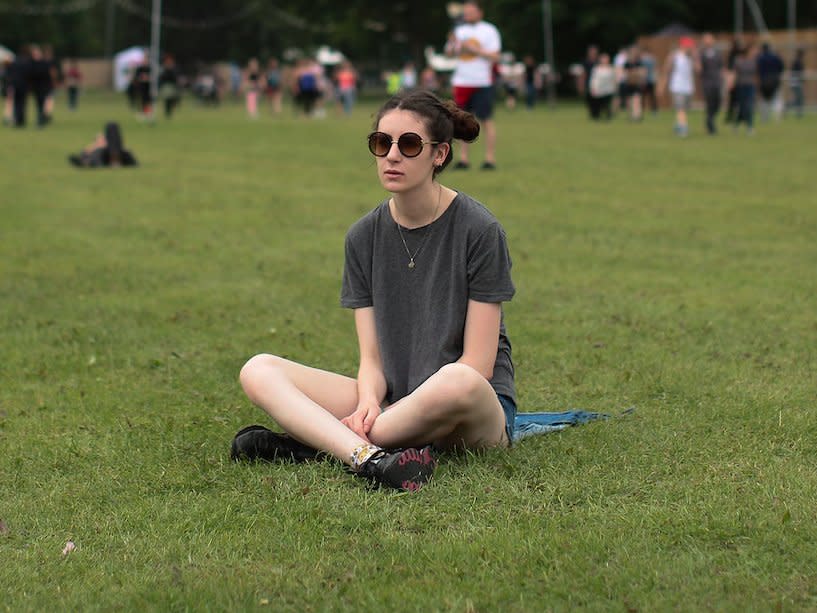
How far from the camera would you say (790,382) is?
20.8 ft

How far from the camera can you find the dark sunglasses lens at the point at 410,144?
15.6 ft

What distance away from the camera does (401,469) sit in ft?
15.1

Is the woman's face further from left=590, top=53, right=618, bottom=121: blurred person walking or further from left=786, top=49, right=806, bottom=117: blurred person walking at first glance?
left=786, top=49, right=806, bottom=117: blurred person walking

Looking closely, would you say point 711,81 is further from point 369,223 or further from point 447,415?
point 447,415

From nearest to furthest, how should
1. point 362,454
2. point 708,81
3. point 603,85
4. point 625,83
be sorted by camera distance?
point 362,454 → point 708,81 → point 603,85 → point 625,83

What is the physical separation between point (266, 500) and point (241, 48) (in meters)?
81.2

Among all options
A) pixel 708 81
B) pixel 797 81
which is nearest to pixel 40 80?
pixel 708 81

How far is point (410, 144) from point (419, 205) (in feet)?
0.84

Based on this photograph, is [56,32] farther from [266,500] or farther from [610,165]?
[266,500]

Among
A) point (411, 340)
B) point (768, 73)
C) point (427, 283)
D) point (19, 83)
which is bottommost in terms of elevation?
point (411, 340)

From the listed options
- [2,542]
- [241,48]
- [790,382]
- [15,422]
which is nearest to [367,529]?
[2,542]

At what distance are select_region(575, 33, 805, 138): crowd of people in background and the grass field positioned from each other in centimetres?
1333

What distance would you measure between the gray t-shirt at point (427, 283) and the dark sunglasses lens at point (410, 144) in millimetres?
308

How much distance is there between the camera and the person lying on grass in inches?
186
